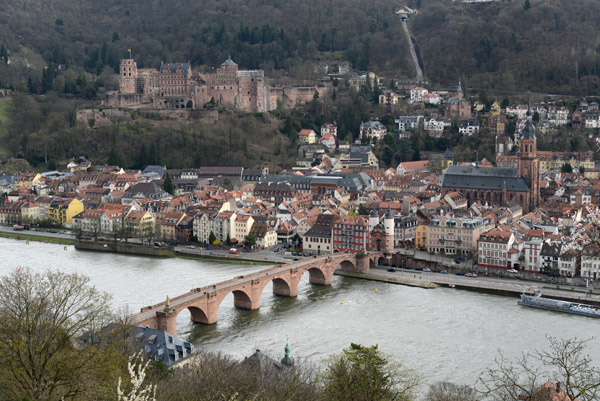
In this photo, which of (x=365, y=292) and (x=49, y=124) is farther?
(x=49, y=124)

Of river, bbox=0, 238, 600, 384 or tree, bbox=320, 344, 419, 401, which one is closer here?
tree, bbox=320, 344, 419, 401

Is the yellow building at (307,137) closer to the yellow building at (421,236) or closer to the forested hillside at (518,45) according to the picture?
the forested hillside at (518,45)

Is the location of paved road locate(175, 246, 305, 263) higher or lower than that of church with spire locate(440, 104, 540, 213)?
lower

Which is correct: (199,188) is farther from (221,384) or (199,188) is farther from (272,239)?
(221,384)

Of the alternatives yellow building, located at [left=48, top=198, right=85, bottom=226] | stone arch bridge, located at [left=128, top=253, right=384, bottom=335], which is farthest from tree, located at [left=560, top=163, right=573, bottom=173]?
yellow building, located at [left=48, top=198, right=85, bottom=226]

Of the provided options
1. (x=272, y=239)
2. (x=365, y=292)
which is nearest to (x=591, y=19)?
(x=272, y=239)

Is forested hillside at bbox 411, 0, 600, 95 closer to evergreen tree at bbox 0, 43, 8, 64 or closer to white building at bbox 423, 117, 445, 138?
white building at bbox 423, 117, 445, 138

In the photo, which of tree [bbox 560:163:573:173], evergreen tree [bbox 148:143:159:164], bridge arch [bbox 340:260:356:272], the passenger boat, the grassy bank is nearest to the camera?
the passenger boat

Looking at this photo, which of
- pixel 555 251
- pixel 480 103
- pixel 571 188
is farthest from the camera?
pixel 480 103
